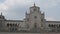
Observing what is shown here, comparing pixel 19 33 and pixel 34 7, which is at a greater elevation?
pixel 34 7

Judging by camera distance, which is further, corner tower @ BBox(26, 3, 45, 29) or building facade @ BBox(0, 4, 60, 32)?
corner tower @ BBox(26, 3, 45, 29)

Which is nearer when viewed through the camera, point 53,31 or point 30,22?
point 53,31

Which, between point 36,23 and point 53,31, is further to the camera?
point 36,23

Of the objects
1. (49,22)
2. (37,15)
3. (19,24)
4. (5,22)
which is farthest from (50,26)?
(5,22)

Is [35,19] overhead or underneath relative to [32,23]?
overhead

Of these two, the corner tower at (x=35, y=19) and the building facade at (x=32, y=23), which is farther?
the corner tower at (x=35, y=19)

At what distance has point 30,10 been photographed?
5756cm

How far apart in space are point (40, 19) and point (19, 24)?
19.3 feet

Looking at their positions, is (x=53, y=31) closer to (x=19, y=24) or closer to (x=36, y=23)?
(x=36, y=23)

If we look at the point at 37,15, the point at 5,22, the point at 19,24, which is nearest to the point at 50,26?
the point at 37,15

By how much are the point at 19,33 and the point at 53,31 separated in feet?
26.5

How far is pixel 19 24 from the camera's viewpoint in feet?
184

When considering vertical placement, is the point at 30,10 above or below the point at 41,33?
above

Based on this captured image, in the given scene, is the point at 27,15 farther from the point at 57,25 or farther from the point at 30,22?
the point at 57,25
